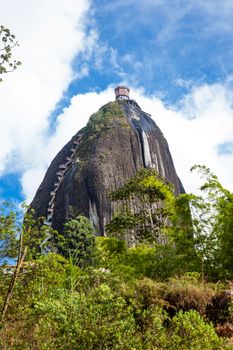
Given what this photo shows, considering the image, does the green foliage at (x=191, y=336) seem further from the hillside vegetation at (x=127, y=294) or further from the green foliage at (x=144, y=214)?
the green foliage at (x=144, y=214)

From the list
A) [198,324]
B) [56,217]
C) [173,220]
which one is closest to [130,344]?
[198,324]

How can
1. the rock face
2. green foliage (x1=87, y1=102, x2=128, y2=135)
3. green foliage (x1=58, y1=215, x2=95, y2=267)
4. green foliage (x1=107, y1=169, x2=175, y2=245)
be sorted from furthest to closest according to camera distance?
green foliage (x1=87, y1=102, x2=128, y2=135), the rock face, green foliage (x1=107, y1=169, x2=175, y2=245), green foliage (x1=58, y1=215, x2=95, y2=267)

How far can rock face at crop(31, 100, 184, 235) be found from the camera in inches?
1487

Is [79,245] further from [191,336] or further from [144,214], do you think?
[144,214]

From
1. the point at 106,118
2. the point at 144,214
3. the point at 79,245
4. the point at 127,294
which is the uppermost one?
the point at 106,118

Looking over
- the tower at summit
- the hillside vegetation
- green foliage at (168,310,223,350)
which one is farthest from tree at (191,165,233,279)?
the tower at summit

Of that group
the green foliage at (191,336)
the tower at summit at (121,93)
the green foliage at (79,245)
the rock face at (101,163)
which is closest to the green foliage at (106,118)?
the rock face at (101,163)

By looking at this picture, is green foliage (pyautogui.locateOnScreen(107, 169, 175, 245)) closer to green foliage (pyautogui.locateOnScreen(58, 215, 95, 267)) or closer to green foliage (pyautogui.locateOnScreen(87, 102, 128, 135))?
green foliage (pyautogui.locateOnScreen(58, 215, 95, 267))

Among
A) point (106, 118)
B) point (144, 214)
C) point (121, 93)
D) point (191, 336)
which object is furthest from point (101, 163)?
point (191, 336)

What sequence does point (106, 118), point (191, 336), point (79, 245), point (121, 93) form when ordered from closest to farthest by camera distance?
1. point (191, 336)
2. point (79, 245)
3. point (106, 118)
4. point (121, 93)

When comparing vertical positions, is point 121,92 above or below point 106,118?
above

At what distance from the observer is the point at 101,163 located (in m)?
39.8

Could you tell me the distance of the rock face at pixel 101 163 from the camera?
37.8 meters

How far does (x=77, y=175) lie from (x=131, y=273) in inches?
1055
